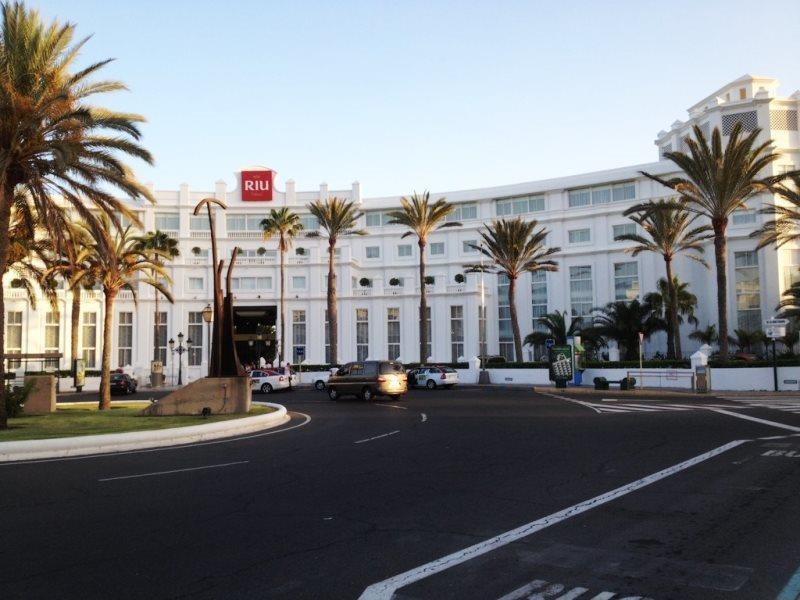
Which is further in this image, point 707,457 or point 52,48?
point 52,48

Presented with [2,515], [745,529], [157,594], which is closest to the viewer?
[157,594]

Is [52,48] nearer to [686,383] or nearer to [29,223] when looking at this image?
[29,223]

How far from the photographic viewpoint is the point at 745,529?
7.33m

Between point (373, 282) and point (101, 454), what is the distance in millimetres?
54229

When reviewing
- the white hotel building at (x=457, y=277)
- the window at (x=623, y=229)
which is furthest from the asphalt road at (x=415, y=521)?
the window at (x=623, y=229)

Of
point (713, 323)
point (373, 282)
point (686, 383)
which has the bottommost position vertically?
point (686, 383)

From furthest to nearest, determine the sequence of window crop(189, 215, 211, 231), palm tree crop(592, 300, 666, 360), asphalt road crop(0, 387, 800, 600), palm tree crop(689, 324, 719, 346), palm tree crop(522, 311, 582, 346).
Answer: window crop(189, 215, 211, 231)
palm tree crop(689, 324, 719, 346)
palm tree crop(522, 311, 582, 346)
palm tree crop(592, 300, 666, 360)
asphalt road crop(0, 387, 800, 600)

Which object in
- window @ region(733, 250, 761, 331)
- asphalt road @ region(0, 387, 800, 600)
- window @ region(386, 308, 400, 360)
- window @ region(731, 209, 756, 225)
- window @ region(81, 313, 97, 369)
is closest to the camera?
asphalt road @ region(0, 387, 800, 600)

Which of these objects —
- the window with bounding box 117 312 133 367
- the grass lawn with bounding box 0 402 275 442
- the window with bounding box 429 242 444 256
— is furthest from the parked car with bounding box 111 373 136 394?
the window with bounding box 429 242 444 256

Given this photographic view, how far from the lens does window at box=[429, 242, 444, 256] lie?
252ft

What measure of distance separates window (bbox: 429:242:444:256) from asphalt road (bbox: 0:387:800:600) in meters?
61.9

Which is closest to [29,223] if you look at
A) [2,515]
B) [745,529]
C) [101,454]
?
[101,454]

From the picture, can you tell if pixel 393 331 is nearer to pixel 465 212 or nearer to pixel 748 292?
pixel 465 212

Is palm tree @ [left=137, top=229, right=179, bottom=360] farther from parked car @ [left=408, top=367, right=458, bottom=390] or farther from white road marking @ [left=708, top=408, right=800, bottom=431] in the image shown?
white road marking @ [left=708, top=408, right=800, bottom=431]
